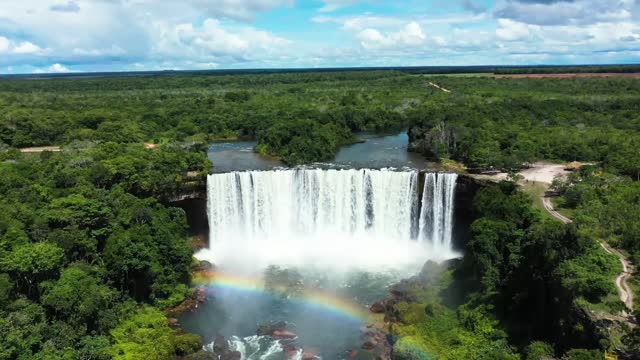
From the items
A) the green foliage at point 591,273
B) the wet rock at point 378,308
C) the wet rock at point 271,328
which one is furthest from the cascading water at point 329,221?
the green foliage at point 591,273

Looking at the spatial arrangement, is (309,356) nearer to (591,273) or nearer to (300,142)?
(591,273)

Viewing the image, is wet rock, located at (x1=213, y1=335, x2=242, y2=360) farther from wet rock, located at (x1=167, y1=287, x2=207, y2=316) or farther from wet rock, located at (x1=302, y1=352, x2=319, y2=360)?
wet rock, located at (x1=167, y1=287, x2=207, y2=316)

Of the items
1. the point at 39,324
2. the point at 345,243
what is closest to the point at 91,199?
the point at 39,324

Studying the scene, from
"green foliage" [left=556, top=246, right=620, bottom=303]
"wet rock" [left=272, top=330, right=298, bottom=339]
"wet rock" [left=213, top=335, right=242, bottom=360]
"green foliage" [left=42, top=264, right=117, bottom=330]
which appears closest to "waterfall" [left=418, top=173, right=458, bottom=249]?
"green foliage" [left=556, top=246, right=620, bottom=303]

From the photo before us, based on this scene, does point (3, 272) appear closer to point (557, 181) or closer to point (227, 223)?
point (227, 223)

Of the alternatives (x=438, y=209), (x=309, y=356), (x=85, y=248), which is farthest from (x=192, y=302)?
(x=438, y=209)
